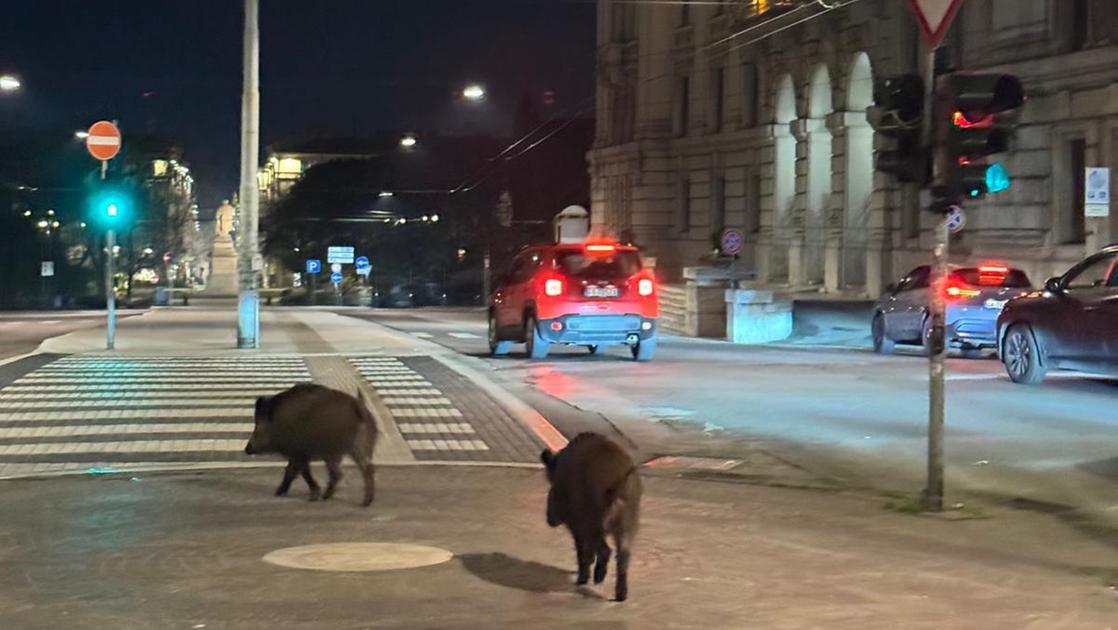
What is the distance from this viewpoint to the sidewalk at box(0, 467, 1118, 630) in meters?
6.76

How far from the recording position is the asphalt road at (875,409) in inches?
439

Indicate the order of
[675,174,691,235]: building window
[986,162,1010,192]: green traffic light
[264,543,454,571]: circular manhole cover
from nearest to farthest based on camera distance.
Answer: [264,543,454,571]: circular manhole cover, [986,162,1010,192]: green traffic light, [675,174,691,235]: building window

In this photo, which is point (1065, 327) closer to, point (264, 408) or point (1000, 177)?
point (264, 408)

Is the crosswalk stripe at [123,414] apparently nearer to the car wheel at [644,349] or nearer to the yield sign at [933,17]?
the yield sign at [933,17]

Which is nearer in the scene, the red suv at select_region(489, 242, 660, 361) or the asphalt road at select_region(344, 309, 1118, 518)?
the asphalt road at select_region(344, 309, 1118, 518)

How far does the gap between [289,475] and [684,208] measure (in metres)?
41.0

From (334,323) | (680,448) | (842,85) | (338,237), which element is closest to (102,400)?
(680,448)

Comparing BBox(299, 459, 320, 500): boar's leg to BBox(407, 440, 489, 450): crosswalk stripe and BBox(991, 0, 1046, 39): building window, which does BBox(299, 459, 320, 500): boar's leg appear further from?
BBox(991, 0, 1046, 39): building window

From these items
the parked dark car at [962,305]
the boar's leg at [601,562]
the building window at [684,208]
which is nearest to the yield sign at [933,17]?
the boar's leg at [601,562]

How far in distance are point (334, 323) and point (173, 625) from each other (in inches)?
1070

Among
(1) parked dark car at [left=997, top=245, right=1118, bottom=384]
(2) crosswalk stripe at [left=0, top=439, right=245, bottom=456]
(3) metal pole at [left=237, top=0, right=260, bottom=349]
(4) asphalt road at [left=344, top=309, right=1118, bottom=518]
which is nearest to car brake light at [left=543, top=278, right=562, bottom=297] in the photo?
(4) asphalt road at [left=344, top=309, right=1118, bottom=518]

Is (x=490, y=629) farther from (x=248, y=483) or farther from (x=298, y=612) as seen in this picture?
(x=248, y=483)

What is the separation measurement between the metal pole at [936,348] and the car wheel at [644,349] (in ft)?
39.4

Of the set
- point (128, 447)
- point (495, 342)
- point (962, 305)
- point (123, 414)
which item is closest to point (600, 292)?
point (495, 342)
